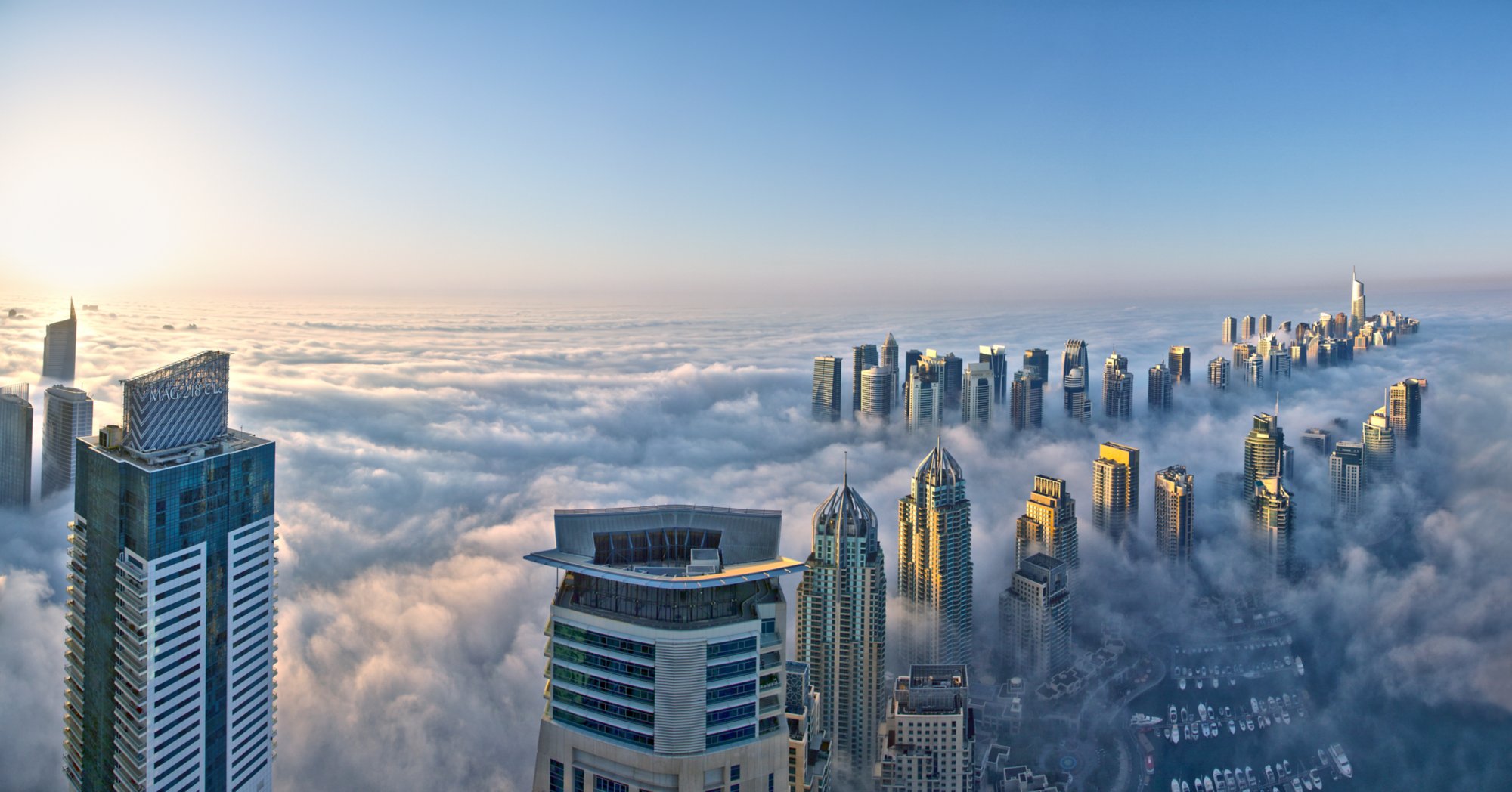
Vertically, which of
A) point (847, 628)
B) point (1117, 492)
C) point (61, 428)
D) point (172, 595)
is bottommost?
point (847, 628)

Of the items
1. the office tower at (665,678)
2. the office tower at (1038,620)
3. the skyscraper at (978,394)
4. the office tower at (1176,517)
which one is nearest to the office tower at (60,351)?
the office tower at (665,678)

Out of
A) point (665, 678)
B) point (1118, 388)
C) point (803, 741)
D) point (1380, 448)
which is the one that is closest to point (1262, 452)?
point (1380, 448)

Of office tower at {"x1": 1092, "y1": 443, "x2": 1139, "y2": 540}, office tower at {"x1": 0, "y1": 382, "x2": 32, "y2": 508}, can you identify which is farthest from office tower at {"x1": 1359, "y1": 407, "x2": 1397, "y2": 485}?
office tower at {"x1": 0, "y1": 382, "x2": 32, "y2": 508}

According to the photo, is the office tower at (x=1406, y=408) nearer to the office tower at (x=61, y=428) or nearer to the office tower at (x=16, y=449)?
the office tower at (x=61, y=428)

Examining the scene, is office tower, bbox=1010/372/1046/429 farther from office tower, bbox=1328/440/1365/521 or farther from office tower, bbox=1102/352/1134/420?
office tower, bbox=1328/440/1365/521

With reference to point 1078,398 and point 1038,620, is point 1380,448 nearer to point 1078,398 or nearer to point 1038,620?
point 1078,398

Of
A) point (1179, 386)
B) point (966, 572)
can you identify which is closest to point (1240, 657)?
point (966, 572)
